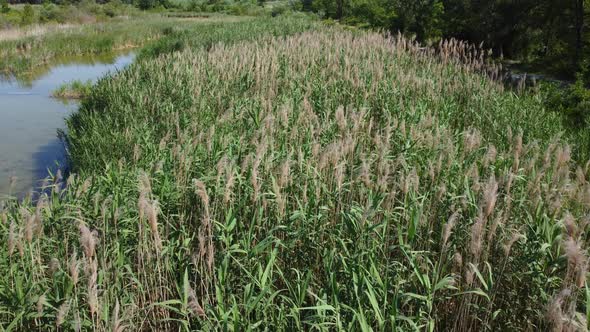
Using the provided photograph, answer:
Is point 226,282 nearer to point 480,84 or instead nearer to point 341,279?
point 341,279

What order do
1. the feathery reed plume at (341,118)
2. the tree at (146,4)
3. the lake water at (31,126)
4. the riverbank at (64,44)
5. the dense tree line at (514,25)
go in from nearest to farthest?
the feathery reed plume at (341,118) < the lake water at (31,126) < the dense tree line at (514,25) < the riverbank at (64,44) < the tree at (146,4)

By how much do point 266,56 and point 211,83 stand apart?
1.88 meters

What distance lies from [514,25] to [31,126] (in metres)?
14.5

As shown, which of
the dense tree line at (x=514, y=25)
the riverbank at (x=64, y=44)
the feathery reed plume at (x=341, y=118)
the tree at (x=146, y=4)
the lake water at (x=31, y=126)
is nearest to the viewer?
the feathery reed plume at (x=341, y=118)

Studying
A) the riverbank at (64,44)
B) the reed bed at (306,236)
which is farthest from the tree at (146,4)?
the reed bed at (306,236)

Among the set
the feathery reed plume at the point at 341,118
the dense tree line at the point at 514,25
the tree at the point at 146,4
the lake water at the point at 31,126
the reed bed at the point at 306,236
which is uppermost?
the tree at the point at 146,4

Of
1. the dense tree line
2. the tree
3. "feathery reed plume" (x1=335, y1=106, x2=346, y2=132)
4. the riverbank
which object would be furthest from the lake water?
the tree

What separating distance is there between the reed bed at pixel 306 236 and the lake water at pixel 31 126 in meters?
1.38

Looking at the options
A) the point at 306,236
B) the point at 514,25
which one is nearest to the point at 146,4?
the point at 514,25

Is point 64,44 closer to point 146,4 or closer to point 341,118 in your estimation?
point 341,118

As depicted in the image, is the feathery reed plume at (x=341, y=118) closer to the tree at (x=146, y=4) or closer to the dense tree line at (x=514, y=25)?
the dense tree line at (x=514, y=25)

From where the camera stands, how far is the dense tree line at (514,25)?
1295cm

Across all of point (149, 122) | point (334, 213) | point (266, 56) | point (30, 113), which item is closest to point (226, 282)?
point (334, 213)

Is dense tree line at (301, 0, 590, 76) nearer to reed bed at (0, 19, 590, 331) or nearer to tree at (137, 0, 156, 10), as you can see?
reed bed at (0, 19, 590, 331)
